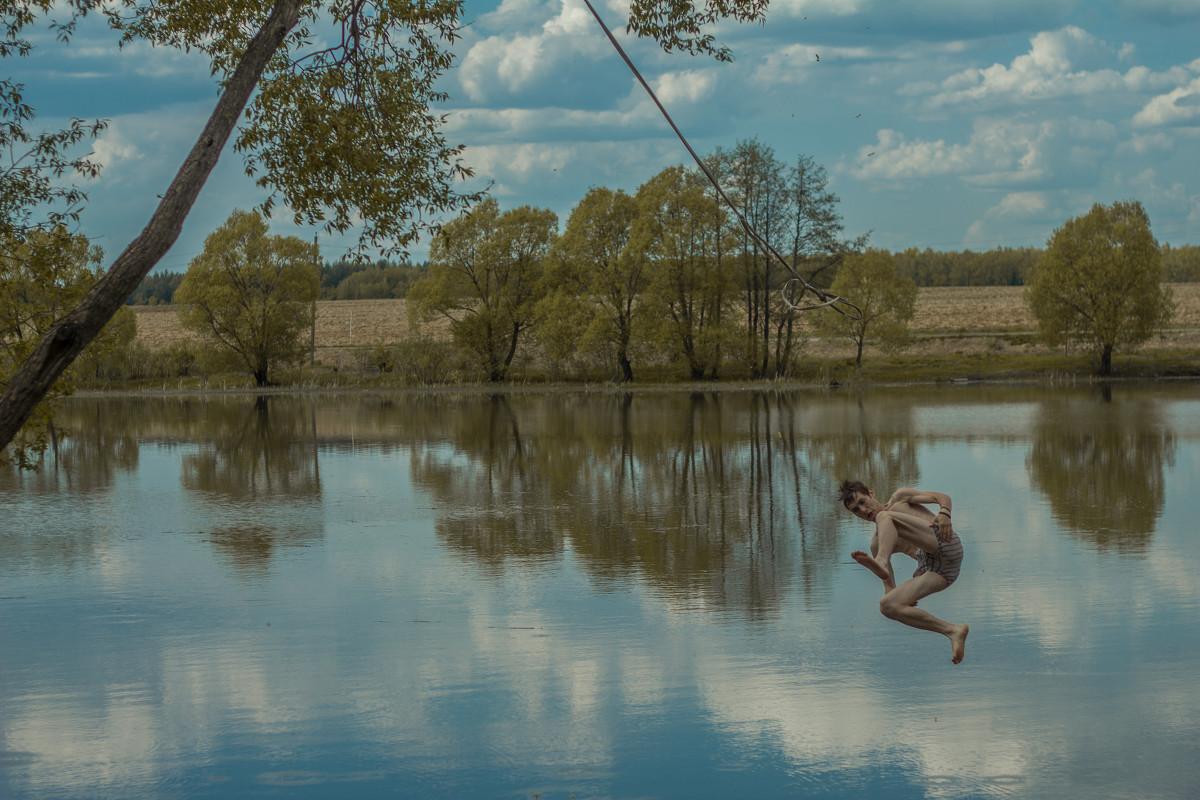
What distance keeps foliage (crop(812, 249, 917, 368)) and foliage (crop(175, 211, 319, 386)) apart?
30.0 metres

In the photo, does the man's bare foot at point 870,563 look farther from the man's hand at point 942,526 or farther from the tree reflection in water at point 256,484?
the tree reflection in water at point 256,484

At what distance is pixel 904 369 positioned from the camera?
219 feet

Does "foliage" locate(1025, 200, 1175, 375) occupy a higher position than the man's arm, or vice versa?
"foliage" locate(1025, 200, 1175, 375)

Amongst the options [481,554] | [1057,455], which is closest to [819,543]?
[481,554]

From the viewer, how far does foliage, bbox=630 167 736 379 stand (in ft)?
197

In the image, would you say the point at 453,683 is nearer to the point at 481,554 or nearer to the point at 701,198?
the point at 481,554

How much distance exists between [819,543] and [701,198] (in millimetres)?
48162

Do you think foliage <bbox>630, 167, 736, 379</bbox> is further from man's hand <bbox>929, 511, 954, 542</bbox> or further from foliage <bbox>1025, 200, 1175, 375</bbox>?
man's hand <bbox>929, 511, 954, 542</bbox>

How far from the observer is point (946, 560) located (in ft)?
23.2

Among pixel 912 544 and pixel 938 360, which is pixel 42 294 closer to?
pixel 912 544

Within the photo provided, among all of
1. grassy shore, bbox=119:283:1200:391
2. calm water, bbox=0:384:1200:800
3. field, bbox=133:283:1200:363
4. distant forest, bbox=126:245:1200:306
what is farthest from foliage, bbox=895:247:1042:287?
calm water, bbox=0:384:1200:800

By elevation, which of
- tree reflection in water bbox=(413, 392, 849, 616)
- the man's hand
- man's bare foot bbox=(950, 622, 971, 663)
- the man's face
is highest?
the man's face

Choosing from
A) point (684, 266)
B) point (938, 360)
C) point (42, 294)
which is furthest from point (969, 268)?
point (42, 294)

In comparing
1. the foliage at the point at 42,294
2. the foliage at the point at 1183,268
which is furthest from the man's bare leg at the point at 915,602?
the foliage at the point at 1183,268
